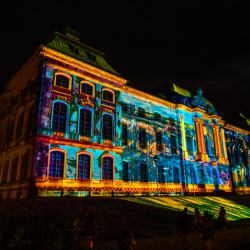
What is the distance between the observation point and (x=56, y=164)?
874 inches

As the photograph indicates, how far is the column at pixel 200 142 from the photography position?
3824 cm

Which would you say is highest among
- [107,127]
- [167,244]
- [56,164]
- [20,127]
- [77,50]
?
[77,50]

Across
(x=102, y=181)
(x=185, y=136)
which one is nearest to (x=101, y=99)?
(x=102, y=181)

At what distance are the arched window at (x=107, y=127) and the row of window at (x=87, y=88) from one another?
2.36m

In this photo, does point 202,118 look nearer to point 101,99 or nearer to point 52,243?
point 101,99

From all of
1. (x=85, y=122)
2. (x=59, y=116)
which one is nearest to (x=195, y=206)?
(x=85, y=122)

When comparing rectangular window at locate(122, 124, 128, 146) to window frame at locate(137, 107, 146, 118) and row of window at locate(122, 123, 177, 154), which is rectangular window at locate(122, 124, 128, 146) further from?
window frame at locate(137, 107, 146, 118)

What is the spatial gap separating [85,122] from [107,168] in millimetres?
5689

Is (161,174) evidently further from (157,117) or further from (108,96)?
(108,96)

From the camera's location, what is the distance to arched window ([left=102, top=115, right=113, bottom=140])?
27159 mm

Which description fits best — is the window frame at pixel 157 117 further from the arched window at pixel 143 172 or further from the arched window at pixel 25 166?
the arched window at pixel 25 166

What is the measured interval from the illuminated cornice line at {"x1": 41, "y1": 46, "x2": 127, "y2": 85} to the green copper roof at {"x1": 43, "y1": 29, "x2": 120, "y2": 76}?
375 mm

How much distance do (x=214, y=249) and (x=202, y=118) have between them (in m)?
40.0

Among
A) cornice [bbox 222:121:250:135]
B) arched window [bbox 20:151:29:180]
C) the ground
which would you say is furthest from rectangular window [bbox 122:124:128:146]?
cornice [bbox 222:121:250:135]
